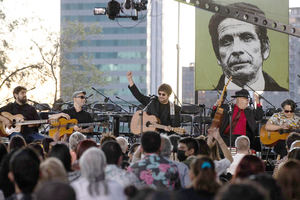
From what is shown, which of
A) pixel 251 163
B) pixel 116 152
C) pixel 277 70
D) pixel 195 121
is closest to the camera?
pixel 251 163

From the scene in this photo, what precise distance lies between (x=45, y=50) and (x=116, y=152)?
3779cm

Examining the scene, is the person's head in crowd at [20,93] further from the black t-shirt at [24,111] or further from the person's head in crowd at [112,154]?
the person's head in crowd at [112,154]

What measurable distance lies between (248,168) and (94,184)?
1.38m

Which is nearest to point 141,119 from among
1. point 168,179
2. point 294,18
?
point 168,179

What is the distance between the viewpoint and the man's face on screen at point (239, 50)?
18578 millimetres

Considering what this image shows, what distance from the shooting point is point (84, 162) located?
4.98 meters

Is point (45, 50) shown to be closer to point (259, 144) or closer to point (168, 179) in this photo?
point (259, 144)

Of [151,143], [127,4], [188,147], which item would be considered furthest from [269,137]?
[151,143]

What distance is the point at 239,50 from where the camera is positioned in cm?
1886

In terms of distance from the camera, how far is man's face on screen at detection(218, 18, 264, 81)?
1858cm

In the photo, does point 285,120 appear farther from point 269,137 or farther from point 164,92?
point 164,92

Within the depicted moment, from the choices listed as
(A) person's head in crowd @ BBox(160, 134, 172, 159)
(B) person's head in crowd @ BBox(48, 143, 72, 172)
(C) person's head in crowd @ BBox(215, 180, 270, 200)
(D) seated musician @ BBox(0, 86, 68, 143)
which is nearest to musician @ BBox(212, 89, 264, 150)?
(D) seated musician @ BBox(0, 86, 68, 143)

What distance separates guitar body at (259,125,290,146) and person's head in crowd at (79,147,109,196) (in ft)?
28.4

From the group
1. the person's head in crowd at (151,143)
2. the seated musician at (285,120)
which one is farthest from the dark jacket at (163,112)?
the person's head in crowd at (151,143)
